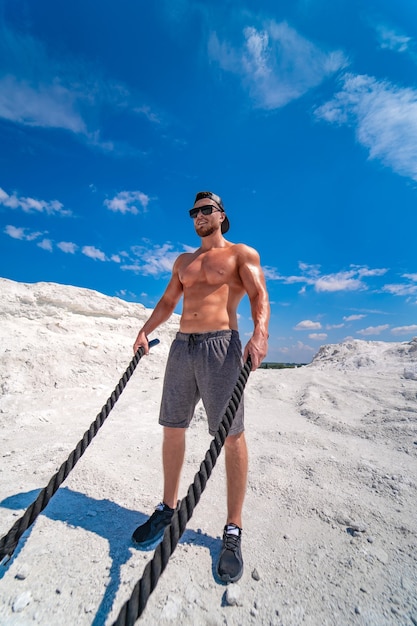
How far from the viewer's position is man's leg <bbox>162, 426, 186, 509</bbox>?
8.95 feet

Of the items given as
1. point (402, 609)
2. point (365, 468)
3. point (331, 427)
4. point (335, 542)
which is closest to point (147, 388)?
point (331, 427)

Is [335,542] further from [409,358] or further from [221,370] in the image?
[409,358]

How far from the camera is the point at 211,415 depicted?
258 cm

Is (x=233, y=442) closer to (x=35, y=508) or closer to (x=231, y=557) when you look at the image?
(x=231, y=557)

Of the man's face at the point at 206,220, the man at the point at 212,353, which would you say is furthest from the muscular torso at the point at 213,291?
the man's face at the point at 206,220

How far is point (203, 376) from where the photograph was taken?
8.61 ft

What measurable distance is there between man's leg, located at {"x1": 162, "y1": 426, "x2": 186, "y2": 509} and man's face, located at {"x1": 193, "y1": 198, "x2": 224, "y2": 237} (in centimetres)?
196

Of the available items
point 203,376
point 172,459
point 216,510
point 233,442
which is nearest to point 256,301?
point 203,376

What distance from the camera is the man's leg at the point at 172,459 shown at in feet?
8.95

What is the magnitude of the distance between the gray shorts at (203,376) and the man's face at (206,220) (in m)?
1.10

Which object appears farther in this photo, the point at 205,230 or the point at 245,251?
the point at 205,230

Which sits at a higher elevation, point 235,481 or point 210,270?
point 210,270

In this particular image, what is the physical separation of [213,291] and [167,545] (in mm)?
1965

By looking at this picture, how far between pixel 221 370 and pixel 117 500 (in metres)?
1.84
